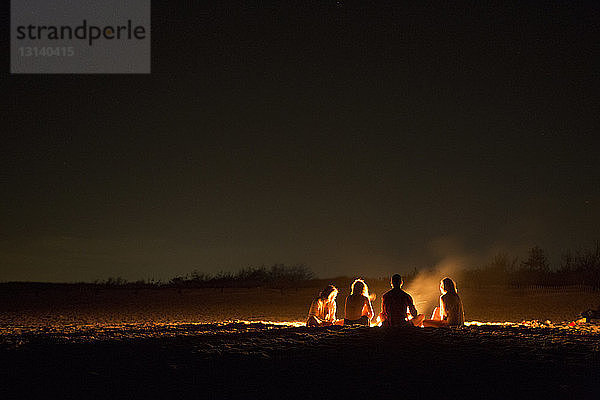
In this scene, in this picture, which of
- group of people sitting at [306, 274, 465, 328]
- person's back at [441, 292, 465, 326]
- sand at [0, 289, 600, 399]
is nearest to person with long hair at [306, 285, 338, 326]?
group of people sitting at [306, 274, 465, 328]

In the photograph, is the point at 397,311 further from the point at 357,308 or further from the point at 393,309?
the point at 357,308

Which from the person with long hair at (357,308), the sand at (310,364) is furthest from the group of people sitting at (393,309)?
the sand at (310,364)

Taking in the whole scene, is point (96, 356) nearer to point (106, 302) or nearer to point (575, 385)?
point (575, 385)

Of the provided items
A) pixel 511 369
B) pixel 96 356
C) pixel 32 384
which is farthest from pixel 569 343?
pixel 32 384

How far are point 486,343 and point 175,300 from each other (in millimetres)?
27529

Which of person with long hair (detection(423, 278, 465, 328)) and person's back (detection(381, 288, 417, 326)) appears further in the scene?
person with long hair (detection(423, 278, 465, 328))

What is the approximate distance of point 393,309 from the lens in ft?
42.1

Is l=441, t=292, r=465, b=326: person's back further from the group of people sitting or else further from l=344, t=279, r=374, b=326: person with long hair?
l=344, t=279, r=374, b=326: person with long hair

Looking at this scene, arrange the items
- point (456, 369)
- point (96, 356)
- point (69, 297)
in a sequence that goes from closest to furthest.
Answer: point (456, 369), point (96, 356), point (69, 297)

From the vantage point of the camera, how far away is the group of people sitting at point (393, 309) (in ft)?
42.2

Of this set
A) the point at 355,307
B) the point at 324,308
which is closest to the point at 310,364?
the point at 355,307

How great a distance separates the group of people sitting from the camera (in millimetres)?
12852

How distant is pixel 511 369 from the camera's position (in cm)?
938

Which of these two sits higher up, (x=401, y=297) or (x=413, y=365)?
(x=401, y=297)
